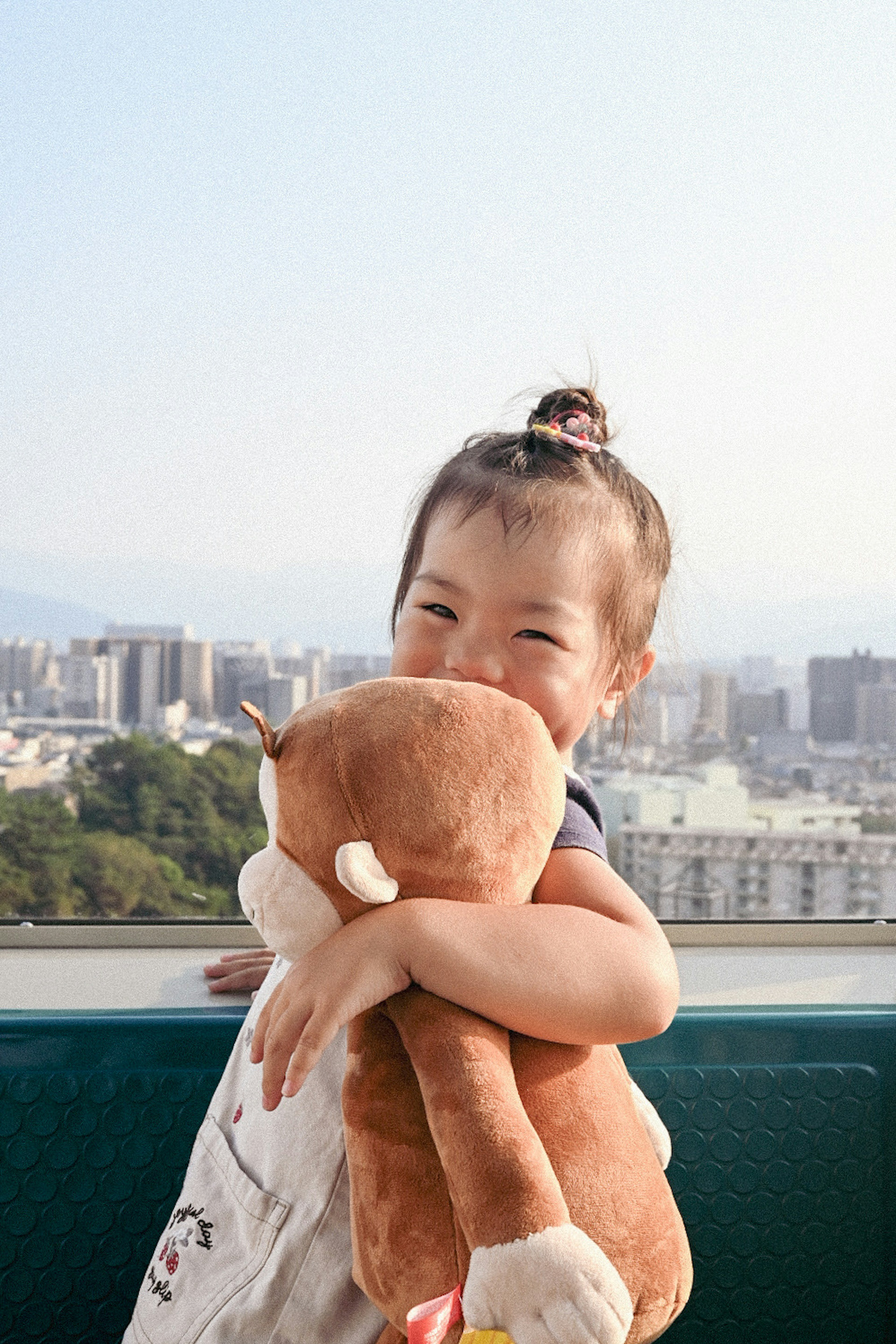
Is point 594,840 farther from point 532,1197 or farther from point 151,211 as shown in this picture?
point 151,211

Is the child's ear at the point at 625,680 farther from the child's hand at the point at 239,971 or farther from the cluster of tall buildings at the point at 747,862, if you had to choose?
the child's hand at the point at 239,971

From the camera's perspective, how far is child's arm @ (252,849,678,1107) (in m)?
0.63

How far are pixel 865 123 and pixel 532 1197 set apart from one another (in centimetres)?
388

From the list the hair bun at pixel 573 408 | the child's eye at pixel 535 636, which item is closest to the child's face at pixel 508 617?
the child's eye at pixel 535 636

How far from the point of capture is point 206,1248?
2.81 ft

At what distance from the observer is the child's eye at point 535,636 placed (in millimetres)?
877

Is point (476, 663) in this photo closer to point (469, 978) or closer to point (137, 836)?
point (469, 978)

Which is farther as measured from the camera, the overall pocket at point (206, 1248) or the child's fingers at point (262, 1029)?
the overall pocket at point (206, 1248)

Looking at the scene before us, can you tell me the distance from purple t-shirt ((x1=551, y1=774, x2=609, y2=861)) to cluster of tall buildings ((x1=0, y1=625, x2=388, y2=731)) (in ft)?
2.04

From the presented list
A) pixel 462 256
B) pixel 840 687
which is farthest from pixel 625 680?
pixel 462 256

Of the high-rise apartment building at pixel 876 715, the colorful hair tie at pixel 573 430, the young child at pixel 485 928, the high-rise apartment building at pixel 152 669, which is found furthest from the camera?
the high-rise apartment building at pixel 152 669

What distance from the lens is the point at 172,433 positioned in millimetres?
7566

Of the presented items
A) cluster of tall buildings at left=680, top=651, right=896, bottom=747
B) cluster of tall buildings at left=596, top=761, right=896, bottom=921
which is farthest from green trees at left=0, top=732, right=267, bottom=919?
cluster of tall buildings at left=680, top=651, right=896, bottom=747

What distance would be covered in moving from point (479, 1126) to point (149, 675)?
3.50 meters
